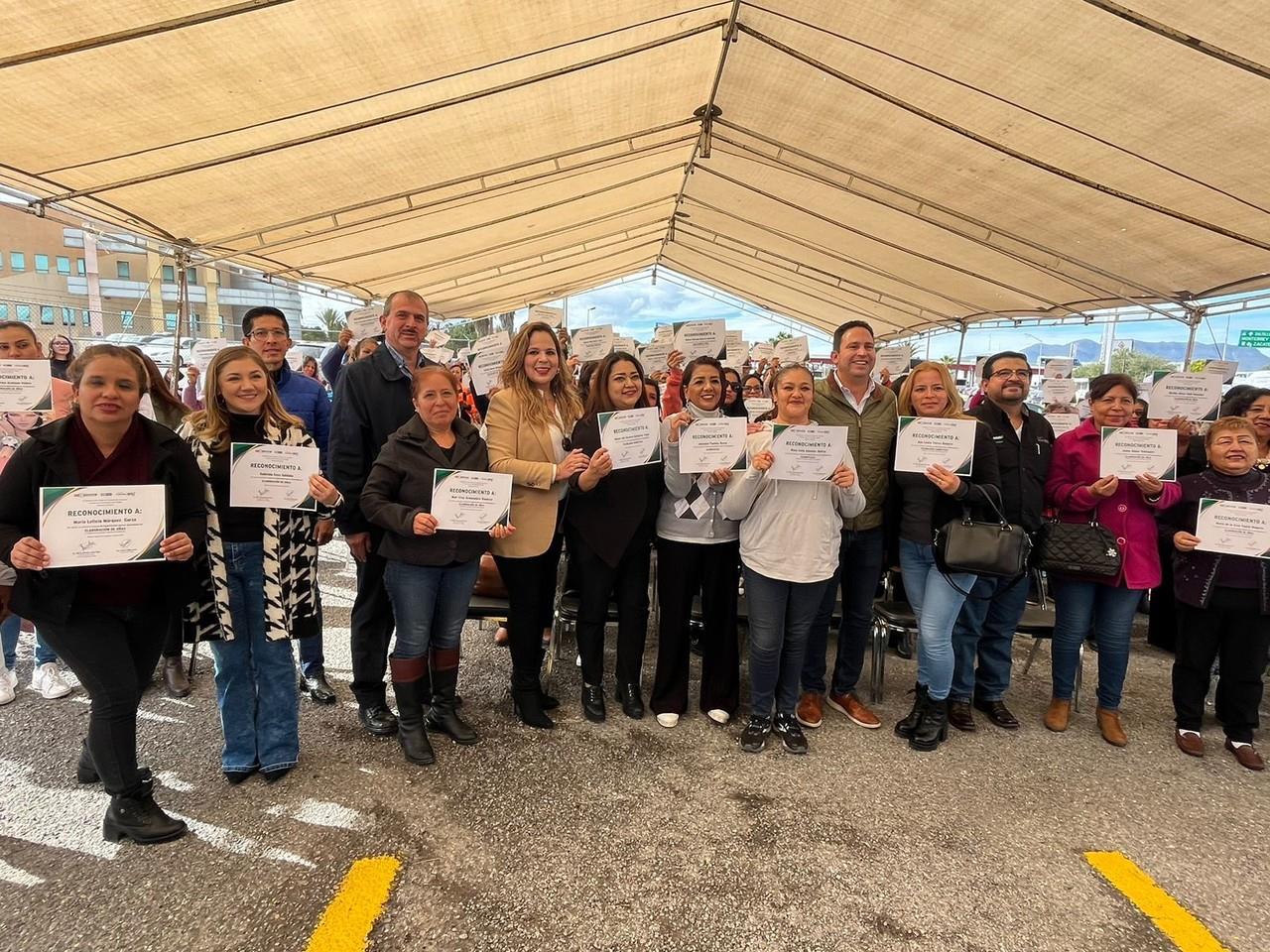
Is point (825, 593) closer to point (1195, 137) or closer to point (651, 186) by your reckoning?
point (1195, 137)

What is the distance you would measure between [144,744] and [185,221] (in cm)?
580

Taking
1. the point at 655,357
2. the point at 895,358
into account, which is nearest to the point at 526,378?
the point at 655,357

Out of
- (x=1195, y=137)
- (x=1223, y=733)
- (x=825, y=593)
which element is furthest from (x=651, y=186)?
(x=1223, y=733)

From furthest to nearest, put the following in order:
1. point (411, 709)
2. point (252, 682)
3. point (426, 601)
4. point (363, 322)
→ point (363, 322), point (411, 709), point (426, 601), point (252, 682)

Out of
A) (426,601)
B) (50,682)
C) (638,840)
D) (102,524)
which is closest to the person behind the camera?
(102,524)

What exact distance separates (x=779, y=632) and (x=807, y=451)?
0.96 m

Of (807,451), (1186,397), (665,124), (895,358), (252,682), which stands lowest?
(252,682)

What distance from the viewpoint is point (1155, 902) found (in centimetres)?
231

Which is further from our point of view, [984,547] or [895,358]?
[895,358]

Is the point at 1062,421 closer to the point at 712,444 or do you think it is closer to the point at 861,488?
the point at 861,488

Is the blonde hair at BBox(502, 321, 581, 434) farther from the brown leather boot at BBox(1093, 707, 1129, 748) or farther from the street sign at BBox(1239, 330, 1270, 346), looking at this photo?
the street sign at BBox(1239, 330, 1270, 346)

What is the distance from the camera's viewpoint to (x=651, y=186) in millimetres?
10984

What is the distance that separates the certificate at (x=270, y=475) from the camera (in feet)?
8.42

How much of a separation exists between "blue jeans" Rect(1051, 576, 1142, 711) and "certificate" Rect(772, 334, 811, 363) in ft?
15.0
